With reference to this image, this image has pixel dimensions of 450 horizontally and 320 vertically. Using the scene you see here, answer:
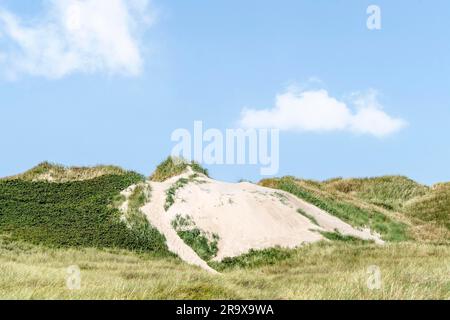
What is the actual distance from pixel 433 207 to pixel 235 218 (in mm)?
33125

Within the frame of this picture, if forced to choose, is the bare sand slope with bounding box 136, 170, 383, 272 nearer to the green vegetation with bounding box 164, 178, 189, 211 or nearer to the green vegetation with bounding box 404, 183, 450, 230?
the green vegetation with bounding box 164, 178, 189, 211

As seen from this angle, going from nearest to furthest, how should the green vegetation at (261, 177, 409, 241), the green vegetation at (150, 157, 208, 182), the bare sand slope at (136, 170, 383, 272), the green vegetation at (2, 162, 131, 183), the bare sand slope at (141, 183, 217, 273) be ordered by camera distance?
the bare sand slope at (141, 183, 217, 273)
the bare sand slope at (136, 170, 383, 272)
the green vegetation at (150, 157, 208, 182)
the green vegetation at (261, 177, 409, 241)
the green vegetation at (2, 162, 131, 183)

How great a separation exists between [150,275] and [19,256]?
34.1 feet

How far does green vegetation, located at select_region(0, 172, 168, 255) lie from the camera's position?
32.6m

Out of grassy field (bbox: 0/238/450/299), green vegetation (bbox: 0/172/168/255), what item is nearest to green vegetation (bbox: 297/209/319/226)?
grassy field (bbox: 0/238/450/299)

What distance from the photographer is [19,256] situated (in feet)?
93.0

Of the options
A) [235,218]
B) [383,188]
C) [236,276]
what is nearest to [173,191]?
[235,218]

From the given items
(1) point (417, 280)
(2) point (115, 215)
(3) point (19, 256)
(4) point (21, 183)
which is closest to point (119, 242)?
(2) point (115, 215)

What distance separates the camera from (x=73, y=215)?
3631cm

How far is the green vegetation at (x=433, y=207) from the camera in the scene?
55.6 meters

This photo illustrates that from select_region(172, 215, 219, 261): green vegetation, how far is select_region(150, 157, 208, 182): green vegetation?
9581mm
